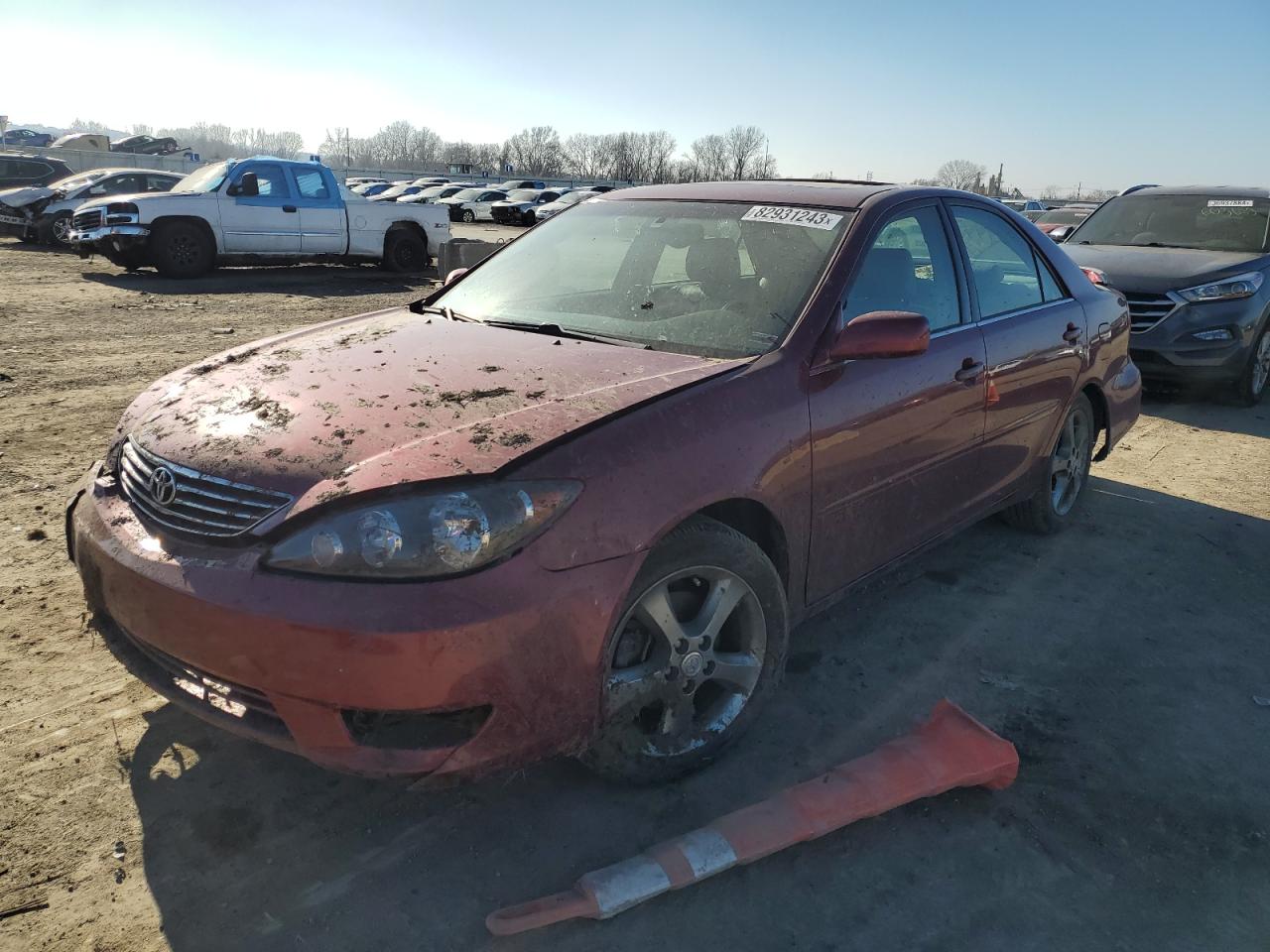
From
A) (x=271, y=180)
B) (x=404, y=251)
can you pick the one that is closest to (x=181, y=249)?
(x=271, y=180)

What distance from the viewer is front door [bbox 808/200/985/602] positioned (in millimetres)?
2908

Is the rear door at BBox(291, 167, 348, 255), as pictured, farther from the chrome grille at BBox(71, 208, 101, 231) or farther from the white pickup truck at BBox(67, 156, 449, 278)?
the chrome grille at BBox(71, 208, 101, 231)

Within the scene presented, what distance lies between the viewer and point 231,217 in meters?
13.5

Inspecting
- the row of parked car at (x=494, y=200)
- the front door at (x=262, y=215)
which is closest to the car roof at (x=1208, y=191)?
the front door at (x=262, y=215)

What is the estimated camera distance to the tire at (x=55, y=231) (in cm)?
1685

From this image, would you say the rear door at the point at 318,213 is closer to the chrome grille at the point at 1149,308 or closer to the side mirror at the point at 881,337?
the chrome grille at the point at 1149,308

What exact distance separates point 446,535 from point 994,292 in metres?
2.81

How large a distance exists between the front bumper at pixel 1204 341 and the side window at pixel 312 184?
11763 mm

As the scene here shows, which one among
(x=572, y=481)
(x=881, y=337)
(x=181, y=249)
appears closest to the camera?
(x=572, y=481)

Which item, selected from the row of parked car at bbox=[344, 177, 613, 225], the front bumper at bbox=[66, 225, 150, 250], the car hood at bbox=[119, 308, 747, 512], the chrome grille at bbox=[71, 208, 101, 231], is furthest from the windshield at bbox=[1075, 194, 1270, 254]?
the row of parked car at bbox=[344, 177, 613, 225]

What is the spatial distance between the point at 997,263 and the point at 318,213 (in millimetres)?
12610

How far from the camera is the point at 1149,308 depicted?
760 cm

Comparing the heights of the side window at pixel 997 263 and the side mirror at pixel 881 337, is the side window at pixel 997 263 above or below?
above

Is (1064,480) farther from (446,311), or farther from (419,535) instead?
(419,535)
